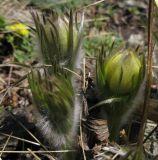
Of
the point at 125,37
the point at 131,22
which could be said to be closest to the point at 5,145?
the point at 125,37

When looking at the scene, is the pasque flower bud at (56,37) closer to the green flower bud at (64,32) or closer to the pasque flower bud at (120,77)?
the green flower bud at (64,32)

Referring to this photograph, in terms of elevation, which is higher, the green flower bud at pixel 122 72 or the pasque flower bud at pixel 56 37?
the pasque flower bud at pixel 56 37

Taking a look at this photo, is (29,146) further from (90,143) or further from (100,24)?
(100,24)

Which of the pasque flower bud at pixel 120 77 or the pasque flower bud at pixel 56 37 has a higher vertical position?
the pasque flower bud at pixel 56 37

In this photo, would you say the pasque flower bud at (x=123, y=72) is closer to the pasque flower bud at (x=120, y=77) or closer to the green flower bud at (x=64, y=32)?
the pasque flower bud at (x=120, y=77)

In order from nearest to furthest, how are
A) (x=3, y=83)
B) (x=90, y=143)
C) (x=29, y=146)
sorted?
(x=90, y=143) → (x=29, y=146) → (x=3, y=83)

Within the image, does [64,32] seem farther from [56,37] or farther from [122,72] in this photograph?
[122,72]

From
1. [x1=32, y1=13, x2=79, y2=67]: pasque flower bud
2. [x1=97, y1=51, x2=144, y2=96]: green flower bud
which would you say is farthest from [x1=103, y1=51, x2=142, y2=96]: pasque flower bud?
[x1=32, y1=13, x2=79, y2=67]: pasque flower bud

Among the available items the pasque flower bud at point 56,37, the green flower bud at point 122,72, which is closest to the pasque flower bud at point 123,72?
the green flower bud at point 122,72

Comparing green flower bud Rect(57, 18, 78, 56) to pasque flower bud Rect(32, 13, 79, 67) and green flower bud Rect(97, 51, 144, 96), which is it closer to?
pasque flower bud Rect(32, 13, 79, 67)
